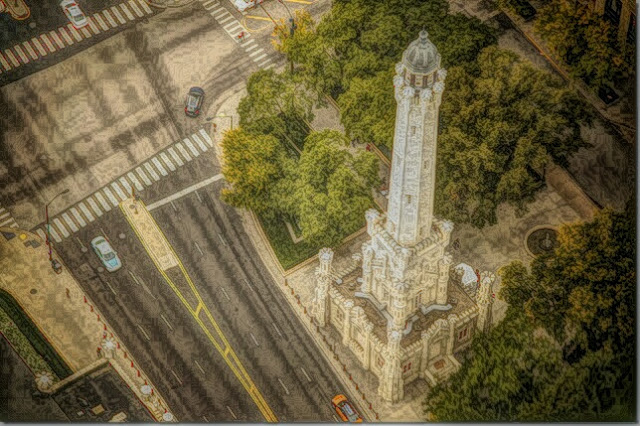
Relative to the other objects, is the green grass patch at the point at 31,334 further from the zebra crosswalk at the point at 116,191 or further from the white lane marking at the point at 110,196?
the white lane marking at the point at 110,196

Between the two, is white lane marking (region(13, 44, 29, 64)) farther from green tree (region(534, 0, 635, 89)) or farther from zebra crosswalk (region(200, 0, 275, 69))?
green tree (region(534, 0, 635, 89))

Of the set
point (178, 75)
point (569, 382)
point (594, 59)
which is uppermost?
point (178, 75)

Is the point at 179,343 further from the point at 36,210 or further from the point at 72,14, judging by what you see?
the point at 72,14

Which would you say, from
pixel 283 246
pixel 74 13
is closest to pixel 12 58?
pixel 74 13

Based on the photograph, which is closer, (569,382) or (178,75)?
(569,382)

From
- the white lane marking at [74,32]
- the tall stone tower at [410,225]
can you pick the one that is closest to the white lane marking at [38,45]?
the white lane marking at [74,32]

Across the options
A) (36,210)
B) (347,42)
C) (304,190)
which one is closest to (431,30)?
(347,42)

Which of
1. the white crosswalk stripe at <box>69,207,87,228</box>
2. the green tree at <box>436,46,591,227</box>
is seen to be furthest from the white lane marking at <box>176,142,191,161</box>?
the green tree at <box>436,46,591,227</box>
